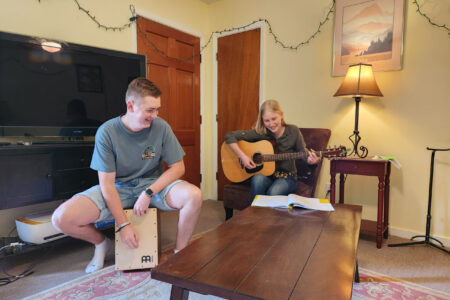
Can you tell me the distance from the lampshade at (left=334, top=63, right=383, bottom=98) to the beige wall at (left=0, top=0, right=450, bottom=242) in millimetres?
217

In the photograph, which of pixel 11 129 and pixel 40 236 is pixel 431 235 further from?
pixel 11 129

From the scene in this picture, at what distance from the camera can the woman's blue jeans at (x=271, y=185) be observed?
2123 mm

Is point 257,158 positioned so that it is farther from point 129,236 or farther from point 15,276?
point 15,276

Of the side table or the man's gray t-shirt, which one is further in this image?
the side table

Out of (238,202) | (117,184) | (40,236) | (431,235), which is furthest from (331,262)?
(431,235)

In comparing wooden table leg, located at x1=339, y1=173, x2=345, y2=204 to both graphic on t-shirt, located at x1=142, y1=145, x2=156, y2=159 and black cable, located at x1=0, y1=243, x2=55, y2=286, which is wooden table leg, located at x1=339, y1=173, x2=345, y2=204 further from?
black cable, located at x1=0, y1=243, x2=55, y2=286

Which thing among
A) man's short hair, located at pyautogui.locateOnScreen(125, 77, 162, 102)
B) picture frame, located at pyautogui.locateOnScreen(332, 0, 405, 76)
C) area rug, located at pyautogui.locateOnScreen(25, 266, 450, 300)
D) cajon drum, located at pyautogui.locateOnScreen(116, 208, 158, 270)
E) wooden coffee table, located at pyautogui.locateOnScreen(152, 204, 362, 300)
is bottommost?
area rug, located at pyautogui.locateOnScreen(25, 266, 450, 300)

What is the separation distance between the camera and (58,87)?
1.96 m

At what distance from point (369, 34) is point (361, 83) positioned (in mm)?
510

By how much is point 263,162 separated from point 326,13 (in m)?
1.44

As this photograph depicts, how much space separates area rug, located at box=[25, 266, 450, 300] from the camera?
1.44 meters

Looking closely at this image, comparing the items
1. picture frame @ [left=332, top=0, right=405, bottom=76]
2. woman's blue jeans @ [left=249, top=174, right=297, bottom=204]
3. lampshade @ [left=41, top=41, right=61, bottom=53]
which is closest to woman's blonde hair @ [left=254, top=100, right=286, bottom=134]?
woman's blue jeans @ [left=249, top=174, right=297, bottom=204]

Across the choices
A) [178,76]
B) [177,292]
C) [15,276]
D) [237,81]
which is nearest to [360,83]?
[237,81]

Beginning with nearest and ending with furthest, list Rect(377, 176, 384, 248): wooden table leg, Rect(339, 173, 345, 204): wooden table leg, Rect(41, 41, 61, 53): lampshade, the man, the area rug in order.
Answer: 1. the area rug
2. the man
3. Rect(41, 41, 61, 53): lampshade
4. Rect(377, 176, 384, 248): wooden table leg
5. Rect(339, 173, 345, 204): wooden table leg
